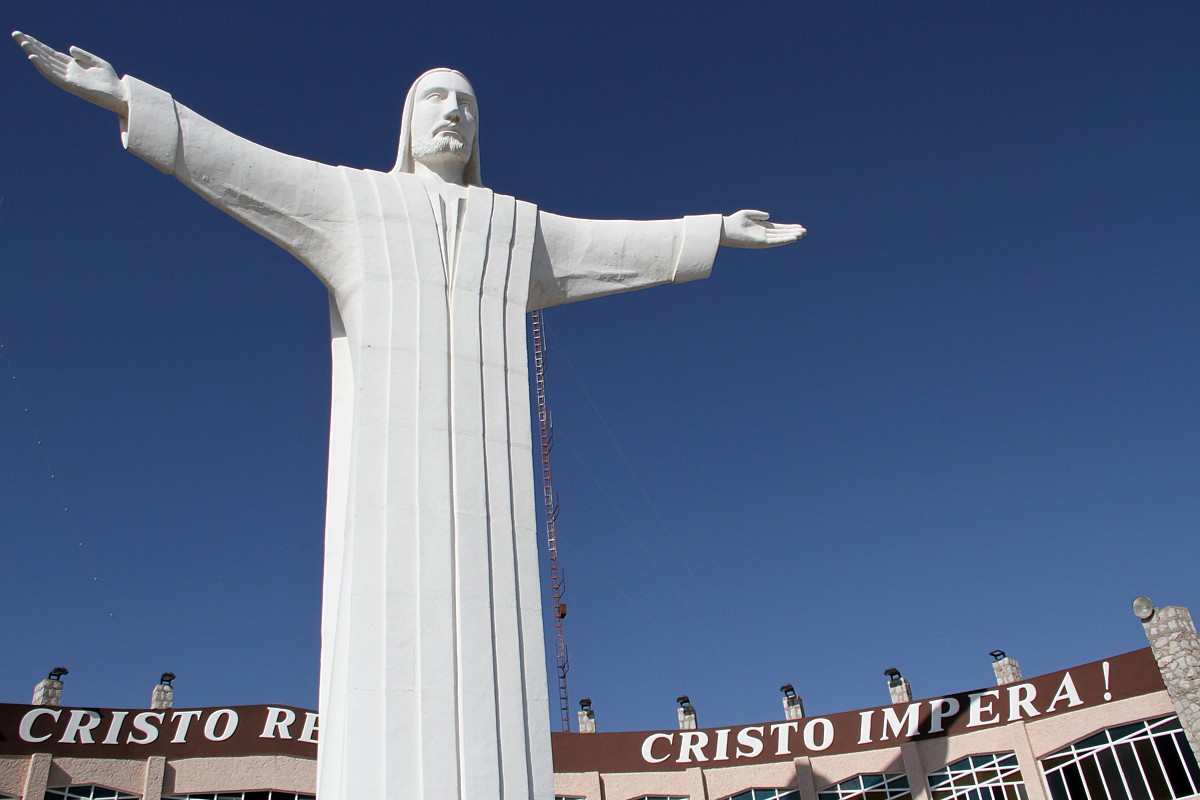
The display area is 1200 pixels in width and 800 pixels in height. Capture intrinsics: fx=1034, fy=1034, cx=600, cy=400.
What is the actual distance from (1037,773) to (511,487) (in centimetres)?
1956

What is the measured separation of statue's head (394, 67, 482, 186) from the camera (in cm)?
983

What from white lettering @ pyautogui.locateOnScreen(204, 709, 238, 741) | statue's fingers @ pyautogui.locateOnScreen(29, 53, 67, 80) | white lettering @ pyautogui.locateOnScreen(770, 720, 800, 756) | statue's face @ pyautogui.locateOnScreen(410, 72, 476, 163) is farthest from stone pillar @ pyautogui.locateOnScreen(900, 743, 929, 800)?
statue's fingers @ pyautogui.locateOnScreen(29, 53, 67, 80)

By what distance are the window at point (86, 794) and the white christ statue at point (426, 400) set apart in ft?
50.5

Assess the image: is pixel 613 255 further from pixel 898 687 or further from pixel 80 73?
pixel 898 687

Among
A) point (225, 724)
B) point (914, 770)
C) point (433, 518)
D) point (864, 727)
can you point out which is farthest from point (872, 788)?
point (433, 518)

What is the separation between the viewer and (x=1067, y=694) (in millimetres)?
23312

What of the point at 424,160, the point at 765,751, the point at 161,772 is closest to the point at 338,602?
the point at 424,160

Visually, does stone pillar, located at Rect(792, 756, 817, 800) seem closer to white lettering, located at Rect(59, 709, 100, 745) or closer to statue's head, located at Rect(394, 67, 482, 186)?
white lettering, located at Rect(59, 709, 100, 745)

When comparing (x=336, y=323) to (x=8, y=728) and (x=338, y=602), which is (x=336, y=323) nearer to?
(x=338, y=602)

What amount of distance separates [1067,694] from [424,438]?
2027 centimetres

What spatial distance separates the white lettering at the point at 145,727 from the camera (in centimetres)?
2098

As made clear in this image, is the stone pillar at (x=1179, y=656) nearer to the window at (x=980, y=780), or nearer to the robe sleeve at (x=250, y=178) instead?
the window at (x=980, y=780)

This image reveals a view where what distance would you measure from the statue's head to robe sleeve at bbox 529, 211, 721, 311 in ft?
3.41

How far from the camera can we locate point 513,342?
9273 mm
